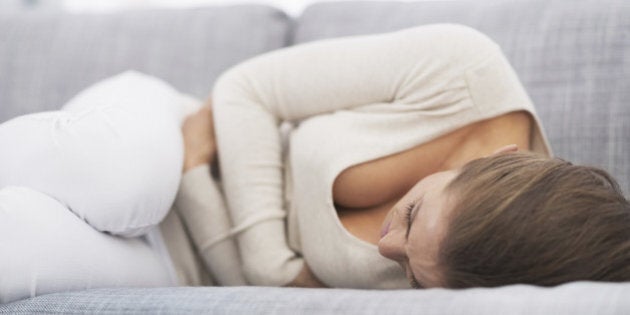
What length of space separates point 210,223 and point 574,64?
2.22 ft

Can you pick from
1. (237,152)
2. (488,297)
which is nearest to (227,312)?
(488,297)

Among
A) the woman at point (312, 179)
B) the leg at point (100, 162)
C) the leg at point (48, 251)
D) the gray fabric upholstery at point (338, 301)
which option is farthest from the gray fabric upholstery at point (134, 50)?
the gray fabric upholstery at point (338, 301)

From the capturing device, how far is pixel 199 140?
47.9 inches

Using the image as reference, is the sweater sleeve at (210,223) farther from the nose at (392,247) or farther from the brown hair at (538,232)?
the brown hair at (538,232)

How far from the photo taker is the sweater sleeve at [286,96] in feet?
3.56

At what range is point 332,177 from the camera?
103 centimetres

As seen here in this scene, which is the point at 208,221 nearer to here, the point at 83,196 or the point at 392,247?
the point at 83,196

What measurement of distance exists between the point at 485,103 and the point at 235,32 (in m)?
0.68

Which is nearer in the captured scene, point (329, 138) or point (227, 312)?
point (227, 312)

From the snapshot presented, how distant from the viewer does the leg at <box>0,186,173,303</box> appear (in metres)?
0.81

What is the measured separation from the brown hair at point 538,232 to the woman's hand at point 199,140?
534 mm

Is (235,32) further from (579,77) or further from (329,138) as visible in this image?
(579,77)

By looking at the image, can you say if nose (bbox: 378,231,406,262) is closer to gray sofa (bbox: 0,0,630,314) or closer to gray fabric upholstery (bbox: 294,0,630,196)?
gray sofa (bbox: 0,0,630,314)

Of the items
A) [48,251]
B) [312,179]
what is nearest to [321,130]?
[312,179]
